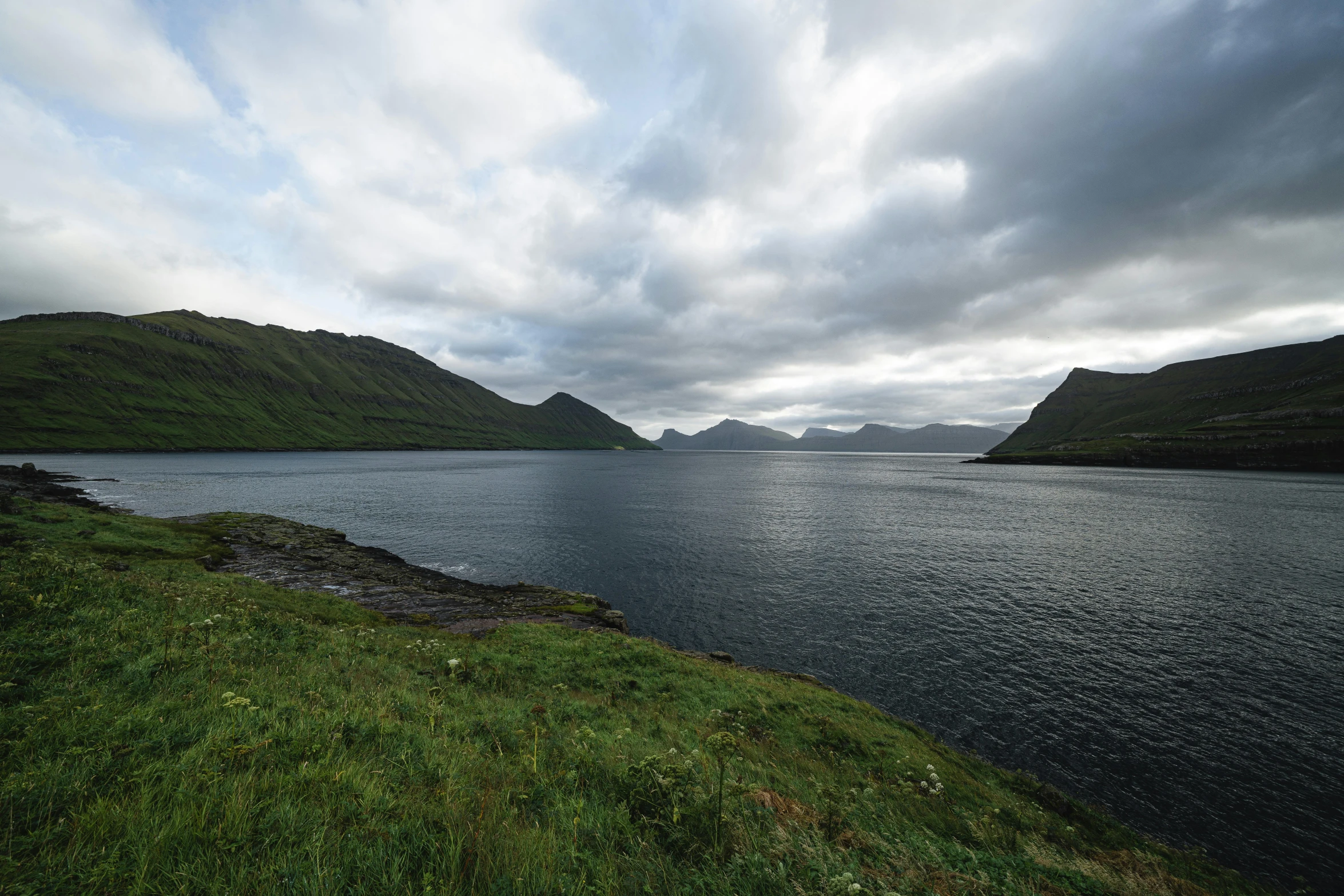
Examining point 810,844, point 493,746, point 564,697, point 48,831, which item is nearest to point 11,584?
point 48,831

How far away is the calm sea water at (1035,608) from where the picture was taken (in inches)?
803

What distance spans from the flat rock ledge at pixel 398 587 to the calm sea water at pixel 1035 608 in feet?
14.7

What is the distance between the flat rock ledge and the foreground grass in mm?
14512

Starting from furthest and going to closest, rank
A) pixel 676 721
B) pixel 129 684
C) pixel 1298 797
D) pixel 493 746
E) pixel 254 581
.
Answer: pixel 254 581 → pixel 1298 797 → pixel 676 721 → pixel 493 746 → pixel 129 684

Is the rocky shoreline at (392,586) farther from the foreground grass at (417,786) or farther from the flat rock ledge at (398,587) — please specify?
the foreground grass at (417,786)

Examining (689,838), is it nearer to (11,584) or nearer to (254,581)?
(11,584)

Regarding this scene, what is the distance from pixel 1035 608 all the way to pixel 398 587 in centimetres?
5355

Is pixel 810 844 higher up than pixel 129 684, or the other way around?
pixel 129 684

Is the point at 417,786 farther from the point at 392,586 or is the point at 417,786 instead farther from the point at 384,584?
the point at 384,584

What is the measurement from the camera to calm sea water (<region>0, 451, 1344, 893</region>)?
20.4 metres

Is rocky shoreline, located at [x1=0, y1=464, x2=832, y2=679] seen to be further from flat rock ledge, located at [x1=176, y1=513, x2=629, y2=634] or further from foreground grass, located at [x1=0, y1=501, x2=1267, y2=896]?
foreground grass, located at [x1=0, y1=501, x2=1267, y2=896]

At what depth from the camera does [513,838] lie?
20.3 ft

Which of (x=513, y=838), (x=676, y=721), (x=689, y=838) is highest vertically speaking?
(x=513, y=838)

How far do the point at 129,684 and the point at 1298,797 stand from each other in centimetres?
3851
